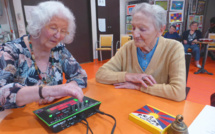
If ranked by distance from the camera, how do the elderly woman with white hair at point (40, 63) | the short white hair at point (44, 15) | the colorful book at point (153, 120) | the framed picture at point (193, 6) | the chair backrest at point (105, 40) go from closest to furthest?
1. the colorful book at point (153, 120)
2. the elderly woman with white hair at point (40, 63)
3. the short white hair at point (44, 15)
4. the chair backrest at point (105, 40)
5. the framed picture at point (193, 6)

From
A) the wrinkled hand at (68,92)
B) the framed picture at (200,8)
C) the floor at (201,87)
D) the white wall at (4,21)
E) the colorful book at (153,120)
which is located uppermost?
the framed picture at (200,8)

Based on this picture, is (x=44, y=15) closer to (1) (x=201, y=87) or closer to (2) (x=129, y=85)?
(2) (x=129, y=85)

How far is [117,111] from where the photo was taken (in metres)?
0.75

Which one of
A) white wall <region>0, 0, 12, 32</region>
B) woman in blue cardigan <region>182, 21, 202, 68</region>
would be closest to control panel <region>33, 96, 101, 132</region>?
white wall <region>0, 0, 12, 32</region>

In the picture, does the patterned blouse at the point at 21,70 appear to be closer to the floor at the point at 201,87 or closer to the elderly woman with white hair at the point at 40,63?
the elderly woman with white hair at the point at 40,63

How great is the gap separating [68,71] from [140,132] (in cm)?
74

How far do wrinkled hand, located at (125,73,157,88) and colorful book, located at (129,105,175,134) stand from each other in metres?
0.33

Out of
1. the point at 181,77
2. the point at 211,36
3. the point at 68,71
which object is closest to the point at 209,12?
the point at 211,36

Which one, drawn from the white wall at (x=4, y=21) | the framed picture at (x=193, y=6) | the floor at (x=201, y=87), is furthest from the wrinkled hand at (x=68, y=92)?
the framed picture at (x=193, y=6)

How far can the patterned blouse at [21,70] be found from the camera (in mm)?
729

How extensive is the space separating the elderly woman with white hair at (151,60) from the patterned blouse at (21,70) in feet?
0.82

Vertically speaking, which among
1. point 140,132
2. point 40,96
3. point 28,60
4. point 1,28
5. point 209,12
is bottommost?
point 140,132

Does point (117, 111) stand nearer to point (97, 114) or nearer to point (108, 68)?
point (97, 114)

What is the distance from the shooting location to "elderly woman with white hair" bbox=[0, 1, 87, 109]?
28.5 inches
